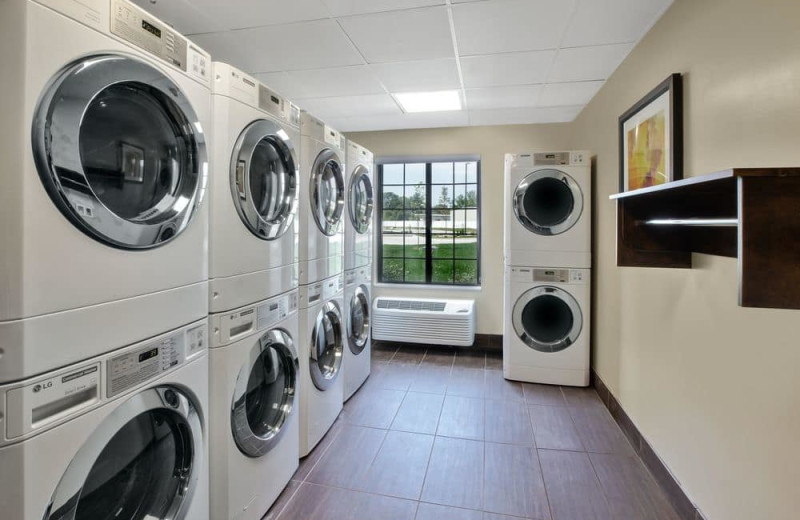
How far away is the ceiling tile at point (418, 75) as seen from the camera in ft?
8.55

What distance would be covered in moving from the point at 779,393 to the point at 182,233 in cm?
196

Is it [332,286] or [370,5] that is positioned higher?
[370,5]

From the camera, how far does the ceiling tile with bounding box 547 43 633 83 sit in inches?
94.2

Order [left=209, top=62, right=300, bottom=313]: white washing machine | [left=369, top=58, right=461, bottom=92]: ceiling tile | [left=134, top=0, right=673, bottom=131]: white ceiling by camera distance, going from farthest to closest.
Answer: [left=369, top=58, right=461, bottom=92]: ceiling tile
[left=134, top=0, right=673, bottom=131]: white ceiling
[left=209, top=62, right=300, bottom=313]: white washing machine

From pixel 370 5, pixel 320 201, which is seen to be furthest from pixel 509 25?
pixel 320 201

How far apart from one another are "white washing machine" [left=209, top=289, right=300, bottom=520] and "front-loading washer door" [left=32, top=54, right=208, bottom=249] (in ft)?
1.56

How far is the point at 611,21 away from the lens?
2.06m

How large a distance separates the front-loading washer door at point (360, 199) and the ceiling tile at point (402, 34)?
80 cm

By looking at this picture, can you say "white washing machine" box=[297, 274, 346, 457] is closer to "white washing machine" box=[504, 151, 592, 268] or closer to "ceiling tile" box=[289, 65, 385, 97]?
"ceiling tile" box=[289, 65, 385, 97]

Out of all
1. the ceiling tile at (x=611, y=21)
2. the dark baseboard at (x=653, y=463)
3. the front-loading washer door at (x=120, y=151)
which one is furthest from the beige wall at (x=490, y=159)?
the front-loading washer door at (x=120, y=151)

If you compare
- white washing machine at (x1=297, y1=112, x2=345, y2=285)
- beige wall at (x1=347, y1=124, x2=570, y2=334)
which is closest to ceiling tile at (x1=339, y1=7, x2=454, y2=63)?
white washing machine at (x1=297, y1=112, x2=345, y2=285)

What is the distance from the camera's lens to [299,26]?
2113 millimetres

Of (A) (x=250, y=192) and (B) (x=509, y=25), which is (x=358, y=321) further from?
(B) (x=509, y=25)

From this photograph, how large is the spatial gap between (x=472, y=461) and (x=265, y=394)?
3.99 ft
